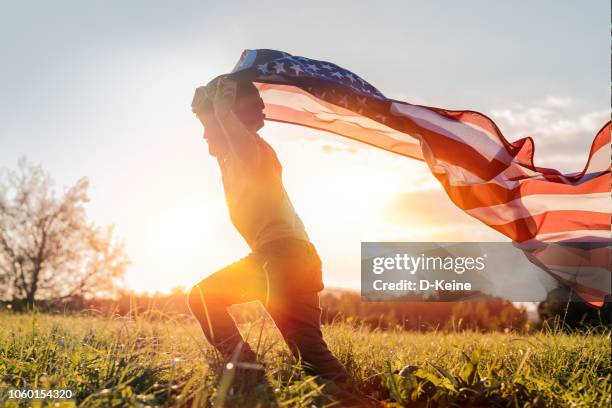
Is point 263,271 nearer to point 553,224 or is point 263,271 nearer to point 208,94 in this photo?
point 208,94

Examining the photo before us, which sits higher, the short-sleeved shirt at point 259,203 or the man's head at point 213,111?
the man's head at point 213,111

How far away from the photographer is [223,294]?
414 cm

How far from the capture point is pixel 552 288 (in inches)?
349

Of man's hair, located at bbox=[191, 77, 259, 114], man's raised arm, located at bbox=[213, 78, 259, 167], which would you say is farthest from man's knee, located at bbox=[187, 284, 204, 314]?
man's hair, located at bbox=[191, 77, 259, 114]

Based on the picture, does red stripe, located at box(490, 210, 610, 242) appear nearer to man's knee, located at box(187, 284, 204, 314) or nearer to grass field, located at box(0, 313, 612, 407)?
grass field, located at box(0, 313, 612, 407)

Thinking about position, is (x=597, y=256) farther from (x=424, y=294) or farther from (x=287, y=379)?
(x=287, y=379)

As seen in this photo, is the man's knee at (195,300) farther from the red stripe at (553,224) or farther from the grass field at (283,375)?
the red stripe at (553,224)

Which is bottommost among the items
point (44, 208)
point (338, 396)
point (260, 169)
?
point (338, 396)

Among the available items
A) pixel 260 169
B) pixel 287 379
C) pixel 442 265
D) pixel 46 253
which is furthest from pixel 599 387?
pixel 46 253

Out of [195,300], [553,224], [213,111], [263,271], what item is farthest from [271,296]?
[553,224]

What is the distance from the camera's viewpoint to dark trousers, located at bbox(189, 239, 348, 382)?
13.5ft

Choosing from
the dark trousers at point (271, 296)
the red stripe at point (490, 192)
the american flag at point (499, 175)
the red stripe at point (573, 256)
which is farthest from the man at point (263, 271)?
the red stripe at point (573, 256)

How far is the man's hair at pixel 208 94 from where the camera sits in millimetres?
4629

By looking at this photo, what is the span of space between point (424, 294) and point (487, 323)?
3597 mm
